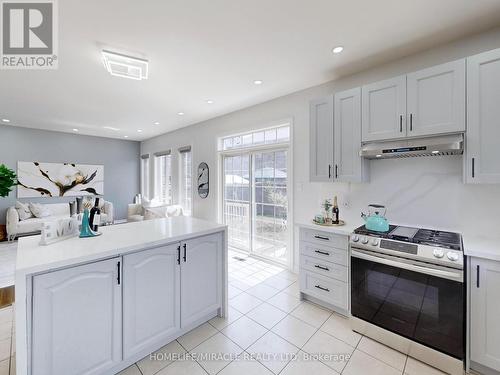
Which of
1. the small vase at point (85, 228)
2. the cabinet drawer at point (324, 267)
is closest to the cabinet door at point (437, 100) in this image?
the cabinet drawer at point (324, 267)

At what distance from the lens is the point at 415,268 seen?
1.74 m

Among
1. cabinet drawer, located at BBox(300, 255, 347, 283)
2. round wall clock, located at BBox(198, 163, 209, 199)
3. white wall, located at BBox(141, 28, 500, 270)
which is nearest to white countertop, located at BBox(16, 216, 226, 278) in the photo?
cabinet drawer, located at BBox(300, 255, 347, 283)

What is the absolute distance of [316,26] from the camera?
6.25 ft

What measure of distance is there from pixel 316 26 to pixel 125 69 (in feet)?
6.71

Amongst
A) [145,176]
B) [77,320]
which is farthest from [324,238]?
[145,176]

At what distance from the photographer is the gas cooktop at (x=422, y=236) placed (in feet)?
5.78

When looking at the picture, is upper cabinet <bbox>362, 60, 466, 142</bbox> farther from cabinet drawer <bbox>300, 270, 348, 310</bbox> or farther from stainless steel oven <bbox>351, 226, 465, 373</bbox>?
cabinet drawer <bbox>300, 270, 348, 310</bbox>

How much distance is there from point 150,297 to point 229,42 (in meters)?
2.34

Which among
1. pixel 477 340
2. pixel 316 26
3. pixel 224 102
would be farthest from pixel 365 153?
pixel 224 102

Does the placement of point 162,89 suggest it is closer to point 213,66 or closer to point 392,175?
point 213,66

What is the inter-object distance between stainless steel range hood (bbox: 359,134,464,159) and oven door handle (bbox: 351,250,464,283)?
38.0 inches

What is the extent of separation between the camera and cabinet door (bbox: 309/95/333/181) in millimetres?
2572

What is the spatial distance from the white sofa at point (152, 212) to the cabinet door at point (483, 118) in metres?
5.01

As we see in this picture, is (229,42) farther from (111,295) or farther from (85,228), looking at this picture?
(111,295)
